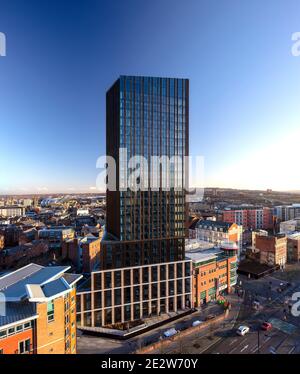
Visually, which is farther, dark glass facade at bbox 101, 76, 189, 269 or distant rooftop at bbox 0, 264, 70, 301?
dark glass facade at bbox 101, 76, 189, 269

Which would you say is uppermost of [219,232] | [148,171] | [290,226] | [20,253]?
[148,171]

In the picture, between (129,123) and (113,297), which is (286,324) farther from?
(129,123)

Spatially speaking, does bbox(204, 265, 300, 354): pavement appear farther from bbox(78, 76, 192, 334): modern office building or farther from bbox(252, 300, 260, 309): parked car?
bbox(78, 76, 192, 334): modern office building

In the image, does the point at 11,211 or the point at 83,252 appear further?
the point at 11,211

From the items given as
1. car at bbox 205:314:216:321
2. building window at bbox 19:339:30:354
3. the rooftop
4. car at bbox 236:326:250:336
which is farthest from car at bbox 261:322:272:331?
building window at bbox 19:339:30:354

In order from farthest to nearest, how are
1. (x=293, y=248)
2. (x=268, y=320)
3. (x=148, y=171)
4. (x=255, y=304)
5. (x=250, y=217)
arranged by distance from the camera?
1. (x=250, y=217)
2. (x=293, y=248)
3. (x=255, y=304)
4. (x=148, y=171)
5. (x=268, y=320)

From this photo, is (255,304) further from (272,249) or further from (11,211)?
(11,211)

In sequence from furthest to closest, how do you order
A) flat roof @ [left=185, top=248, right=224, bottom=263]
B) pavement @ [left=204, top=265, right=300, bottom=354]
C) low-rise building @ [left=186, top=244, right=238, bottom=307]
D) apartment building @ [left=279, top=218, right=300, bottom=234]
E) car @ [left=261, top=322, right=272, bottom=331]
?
apartment building @ [left=279, top=218, right=300, bottom=234] < flat roof @ [left=185, top=248, right=224, bottom=263] < low-rise building @ [left=186, top=244, right=238, bottom=307] < car @ [left=261, top=322, right=272, bottom=331] < pavement @ [left=204, top=265, right=300, bottom=354]

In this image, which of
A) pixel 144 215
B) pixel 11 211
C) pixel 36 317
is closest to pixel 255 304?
pixel 144 215

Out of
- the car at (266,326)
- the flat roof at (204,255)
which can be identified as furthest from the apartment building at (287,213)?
the car at (266,326)
